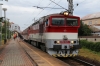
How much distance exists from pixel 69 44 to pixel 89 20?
7838 centimetres

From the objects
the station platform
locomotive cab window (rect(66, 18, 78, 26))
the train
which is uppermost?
locomotive cab window (rect(66, 18, 78, 26))

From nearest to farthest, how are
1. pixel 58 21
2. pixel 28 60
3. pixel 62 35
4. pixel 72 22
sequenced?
1. pixel 28 60
2. pixel 62 35
3. pixel 58 21
4. pixel 72 22

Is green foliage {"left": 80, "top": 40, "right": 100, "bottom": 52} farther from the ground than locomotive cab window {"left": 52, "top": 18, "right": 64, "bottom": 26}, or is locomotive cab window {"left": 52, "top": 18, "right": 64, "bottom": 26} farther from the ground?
locomotive cab window {"left": 52, "top": 18, "right": 64, "bottom": 26}

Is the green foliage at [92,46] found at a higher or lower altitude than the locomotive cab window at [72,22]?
lower

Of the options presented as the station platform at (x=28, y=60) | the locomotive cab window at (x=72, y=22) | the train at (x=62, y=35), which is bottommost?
the station platform at (x=28, y=60)

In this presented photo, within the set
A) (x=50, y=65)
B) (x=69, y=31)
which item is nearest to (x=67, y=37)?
(x=69, y=31)

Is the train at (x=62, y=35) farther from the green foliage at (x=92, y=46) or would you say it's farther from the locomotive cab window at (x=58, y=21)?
the green foliage at (x=92, y=46)

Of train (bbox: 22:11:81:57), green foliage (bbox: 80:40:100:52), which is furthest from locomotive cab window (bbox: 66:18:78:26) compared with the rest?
green foliage (bbox: 80:40:100:52)

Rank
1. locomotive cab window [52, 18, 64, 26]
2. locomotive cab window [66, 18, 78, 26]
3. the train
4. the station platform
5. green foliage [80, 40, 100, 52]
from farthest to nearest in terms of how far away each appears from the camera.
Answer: green foliage [80, 40, 100, 52] < locomotive cab window [66, 18, 78, 26] < locomotive cab window [52, 18, 64, 26] < the train < the station platform

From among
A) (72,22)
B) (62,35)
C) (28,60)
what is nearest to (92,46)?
(72,22)

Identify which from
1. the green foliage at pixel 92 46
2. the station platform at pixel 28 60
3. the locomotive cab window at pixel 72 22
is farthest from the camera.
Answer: the green foliage at pixel 92 46

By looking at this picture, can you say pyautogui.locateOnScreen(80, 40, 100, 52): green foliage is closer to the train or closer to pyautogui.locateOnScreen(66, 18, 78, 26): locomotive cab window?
pyautogui.locateOnScreen(66, 18, 78, 26): locomotive cab window

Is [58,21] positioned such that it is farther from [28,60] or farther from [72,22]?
[28,60]

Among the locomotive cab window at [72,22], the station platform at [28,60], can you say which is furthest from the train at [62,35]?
the station platform at [28,60]
